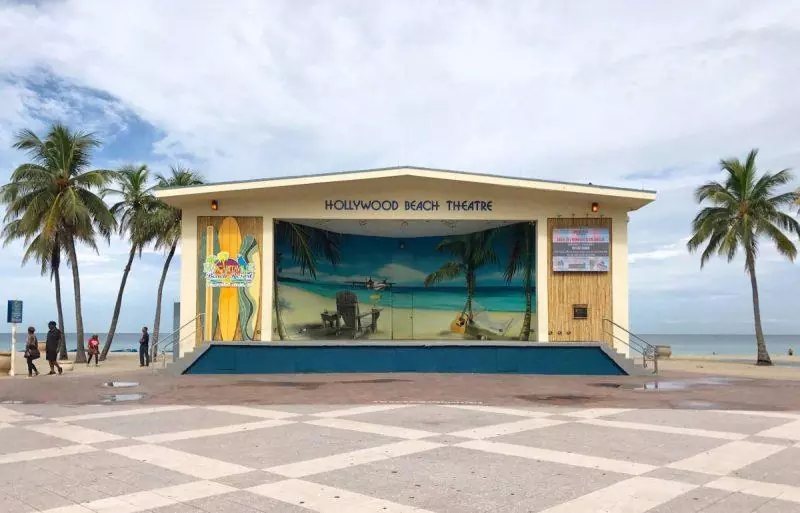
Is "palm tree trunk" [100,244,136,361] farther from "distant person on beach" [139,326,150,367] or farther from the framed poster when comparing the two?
the framed poster

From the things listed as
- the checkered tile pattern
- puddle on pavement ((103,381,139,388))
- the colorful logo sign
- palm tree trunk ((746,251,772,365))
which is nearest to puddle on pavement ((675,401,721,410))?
the checkered tile pattern

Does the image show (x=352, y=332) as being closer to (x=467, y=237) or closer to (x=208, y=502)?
(x=467, y=237)

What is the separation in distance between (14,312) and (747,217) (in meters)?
32.9

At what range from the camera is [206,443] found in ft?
29.4

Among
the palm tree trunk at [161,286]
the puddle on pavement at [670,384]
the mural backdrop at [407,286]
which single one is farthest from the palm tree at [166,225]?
the puddle on pavement at [670,384]

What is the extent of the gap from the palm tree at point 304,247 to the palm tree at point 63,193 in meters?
11.5

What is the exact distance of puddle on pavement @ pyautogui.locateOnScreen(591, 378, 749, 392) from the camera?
1662 cm

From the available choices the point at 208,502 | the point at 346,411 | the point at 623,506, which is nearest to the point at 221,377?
the point at 346,411

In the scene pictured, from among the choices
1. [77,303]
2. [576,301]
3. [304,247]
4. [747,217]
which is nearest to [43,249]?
[77,303]

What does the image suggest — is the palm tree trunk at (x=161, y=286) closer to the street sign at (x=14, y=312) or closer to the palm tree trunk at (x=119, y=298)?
the palm tree trunk at (x=119, y=298)

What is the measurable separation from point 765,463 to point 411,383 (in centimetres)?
1072

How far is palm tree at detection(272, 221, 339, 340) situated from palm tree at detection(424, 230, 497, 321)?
400 cm

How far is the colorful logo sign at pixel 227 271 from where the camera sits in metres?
22.6

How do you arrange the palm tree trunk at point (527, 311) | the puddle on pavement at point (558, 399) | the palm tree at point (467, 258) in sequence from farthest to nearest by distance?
the palm tree at point (467, 258) < the palm tree trunk at point (527, 311) < the puddle on pavement at point (558, 399)
